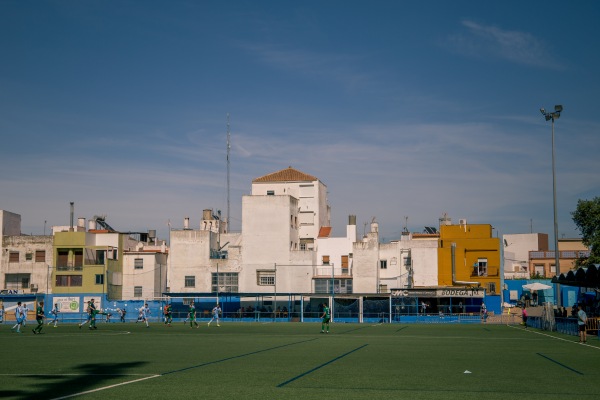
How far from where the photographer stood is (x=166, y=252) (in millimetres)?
112188

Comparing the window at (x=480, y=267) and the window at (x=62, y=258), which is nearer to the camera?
the window at (x=480, y=267)

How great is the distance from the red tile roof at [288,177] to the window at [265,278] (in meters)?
24.2

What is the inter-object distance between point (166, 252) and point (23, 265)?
21095 mm

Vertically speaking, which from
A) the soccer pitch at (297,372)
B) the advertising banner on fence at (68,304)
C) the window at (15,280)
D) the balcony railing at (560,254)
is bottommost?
the advertising banner on fence at (68,304)

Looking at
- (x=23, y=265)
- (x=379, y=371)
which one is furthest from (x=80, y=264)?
(x=379, y=371)

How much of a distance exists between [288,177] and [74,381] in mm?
105787

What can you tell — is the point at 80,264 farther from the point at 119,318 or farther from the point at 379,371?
the point at 379,371

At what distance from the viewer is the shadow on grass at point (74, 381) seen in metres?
15.1

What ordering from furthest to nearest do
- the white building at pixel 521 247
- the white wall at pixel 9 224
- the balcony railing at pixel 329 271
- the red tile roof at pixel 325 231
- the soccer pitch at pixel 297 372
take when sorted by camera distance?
1. the white building at pixel 521 247
2. the red tile roof at pixel 325 231
3. the balcony railing at pixel 329 271
4. the white wall at pixel 9 224
5. the soccer pitch at pixel 297 372

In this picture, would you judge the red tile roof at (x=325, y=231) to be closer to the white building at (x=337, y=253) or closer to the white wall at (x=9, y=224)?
the white building at (x=337, y=253)

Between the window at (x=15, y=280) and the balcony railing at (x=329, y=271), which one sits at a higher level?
the balcony railing at (x=329, y=271)

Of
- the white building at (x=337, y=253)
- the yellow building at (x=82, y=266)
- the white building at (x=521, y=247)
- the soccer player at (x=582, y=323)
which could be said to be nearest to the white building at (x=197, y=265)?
the yellow building at (x=82, y=266)

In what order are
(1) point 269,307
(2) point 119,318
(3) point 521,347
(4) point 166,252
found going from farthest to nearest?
(4) point 166,252, (1) point 269,307, (2) point 119,318, (3) point 521,347

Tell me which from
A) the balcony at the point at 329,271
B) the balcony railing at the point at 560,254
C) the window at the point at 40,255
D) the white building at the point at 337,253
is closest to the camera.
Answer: the window at the point at 40,255
